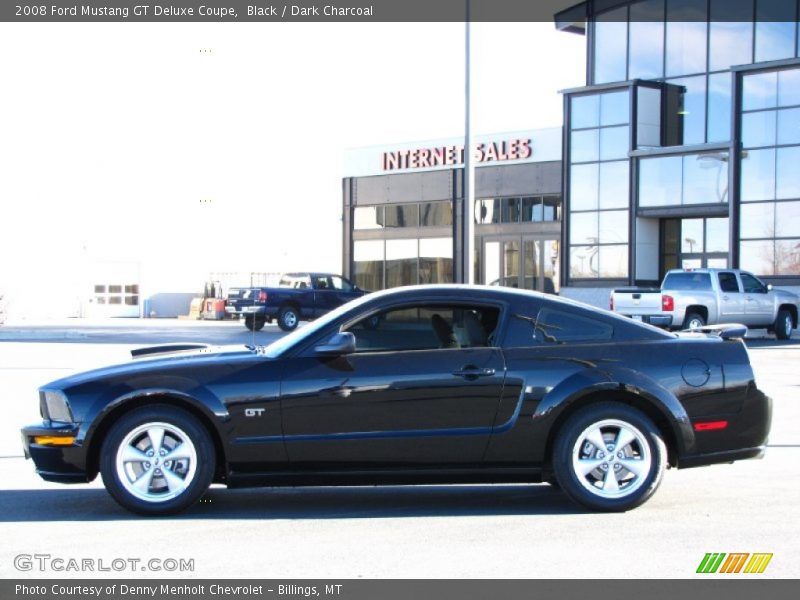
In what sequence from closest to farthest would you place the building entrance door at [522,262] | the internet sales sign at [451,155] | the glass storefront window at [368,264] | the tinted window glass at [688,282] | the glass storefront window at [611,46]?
the tinted window glass at [688,282] < the glass storefront window at [611,46] < the building entrance door at [522,262] < the internet sales sign at [451,155] < the glass storefront window at [368,264]

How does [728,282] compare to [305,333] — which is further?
[728,282]

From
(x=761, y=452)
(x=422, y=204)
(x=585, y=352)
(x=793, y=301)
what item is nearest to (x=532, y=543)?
(x=585, y=352)

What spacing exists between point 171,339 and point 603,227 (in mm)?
15530

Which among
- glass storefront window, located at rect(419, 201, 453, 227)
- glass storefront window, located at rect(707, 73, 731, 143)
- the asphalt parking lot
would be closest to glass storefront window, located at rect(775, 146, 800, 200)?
glass storefront window, located at rect(707, 73, 731, 143)

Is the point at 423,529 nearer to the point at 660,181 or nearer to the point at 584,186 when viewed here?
the point at 660,181

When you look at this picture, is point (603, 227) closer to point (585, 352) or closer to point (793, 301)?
point (793, 301)

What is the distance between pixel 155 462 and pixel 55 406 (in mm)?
798

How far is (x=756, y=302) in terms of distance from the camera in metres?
29.9

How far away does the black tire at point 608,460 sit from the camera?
7.80 m

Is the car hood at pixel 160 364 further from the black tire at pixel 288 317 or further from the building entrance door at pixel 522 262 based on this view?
the building entrance door at pixel 522 262

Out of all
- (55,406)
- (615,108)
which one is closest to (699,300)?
(615,108)

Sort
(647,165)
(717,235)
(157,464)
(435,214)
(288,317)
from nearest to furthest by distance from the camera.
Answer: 1. (157,464)
2. (288,317)
3. (717,235)
4. (647,165)
5. (435,214)

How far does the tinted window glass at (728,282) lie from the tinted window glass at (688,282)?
1.37ft

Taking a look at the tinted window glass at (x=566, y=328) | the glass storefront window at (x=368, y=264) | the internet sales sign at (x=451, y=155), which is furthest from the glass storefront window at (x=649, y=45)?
the tinted window glass at (x=566, y=328)
